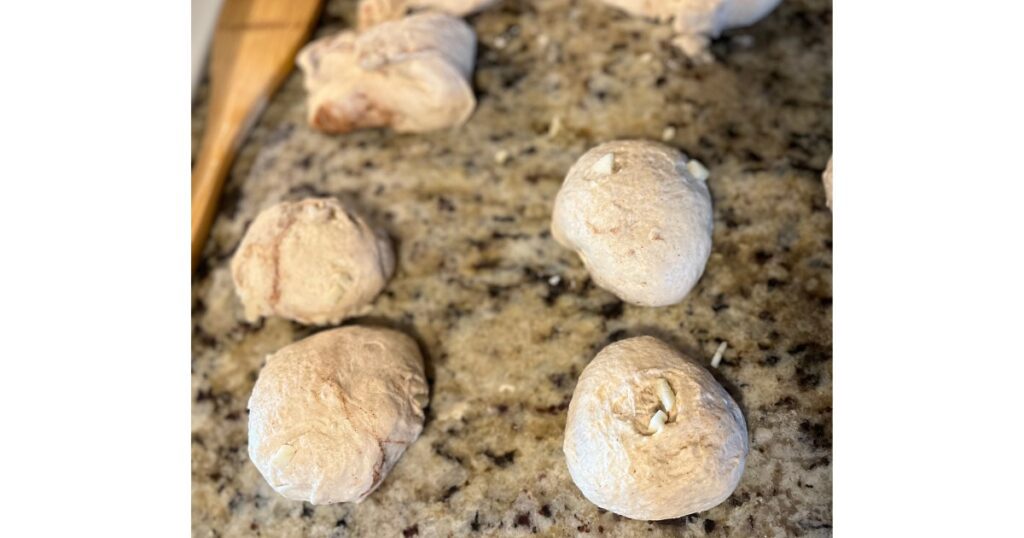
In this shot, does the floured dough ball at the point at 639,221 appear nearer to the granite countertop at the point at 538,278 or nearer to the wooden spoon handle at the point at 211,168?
the granite countertop at the point at 538,278

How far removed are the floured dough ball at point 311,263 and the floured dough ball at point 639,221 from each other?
1.02ft

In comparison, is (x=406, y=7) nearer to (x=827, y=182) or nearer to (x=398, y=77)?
(x=398, y=77)

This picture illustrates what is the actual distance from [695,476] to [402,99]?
2.55ft

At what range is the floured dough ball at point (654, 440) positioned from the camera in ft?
3.29

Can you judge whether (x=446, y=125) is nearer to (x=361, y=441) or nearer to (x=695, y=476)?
(x=361, y=441)

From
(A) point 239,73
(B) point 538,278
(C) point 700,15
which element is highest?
(C) point 700,15

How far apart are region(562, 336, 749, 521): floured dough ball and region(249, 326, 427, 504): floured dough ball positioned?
25cm

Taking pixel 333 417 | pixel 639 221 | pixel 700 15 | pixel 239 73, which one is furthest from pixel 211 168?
pixel 700 15

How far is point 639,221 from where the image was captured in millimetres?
1125

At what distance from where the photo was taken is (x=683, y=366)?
108 cm

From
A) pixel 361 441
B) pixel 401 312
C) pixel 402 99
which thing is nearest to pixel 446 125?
pixel 402 99

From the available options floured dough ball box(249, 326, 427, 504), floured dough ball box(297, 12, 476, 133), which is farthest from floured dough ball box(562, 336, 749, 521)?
floured dough ball box(297, 12, 476, 133)

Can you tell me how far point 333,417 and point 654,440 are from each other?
1.41 ft

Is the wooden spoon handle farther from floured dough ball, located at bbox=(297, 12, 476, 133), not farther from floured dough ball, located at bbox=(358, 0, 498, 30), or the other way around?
floured dough ball, located at bbox=(358, 0, 498, 30)
